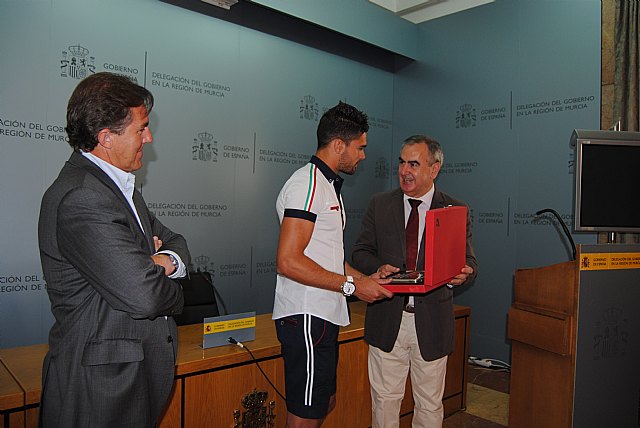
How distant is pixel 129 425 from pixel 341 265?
969 mm

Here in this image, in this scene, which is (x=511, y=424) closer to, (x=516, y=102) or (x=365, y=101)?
(x=516, y=102)

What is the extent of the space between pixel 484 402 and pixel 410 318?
1720 millimetres

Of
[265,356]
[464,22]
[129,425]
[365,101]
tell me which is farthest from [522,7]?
[129,425]

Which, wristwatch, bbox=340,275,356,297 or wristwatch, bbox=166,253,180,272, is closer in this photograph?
wristwatch, bbox=166,253,180,272

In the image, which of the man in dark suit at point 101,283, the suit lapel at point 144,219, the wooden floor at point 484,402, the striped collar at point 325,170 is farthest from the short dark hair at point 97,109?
→ the wooden floor at point 484,402

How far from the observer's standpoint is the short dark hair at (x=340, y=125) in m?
1.94

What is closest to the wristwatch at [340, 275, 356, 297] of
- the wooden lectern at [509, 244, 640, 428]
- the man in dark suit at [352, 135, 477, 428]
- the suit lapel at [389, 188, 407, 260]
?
the man in dark suit at [352, 135, 477, 428]

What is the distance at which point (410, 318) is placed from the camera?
7.33 feet

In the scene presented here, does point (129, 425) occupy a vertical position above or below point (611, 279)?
below

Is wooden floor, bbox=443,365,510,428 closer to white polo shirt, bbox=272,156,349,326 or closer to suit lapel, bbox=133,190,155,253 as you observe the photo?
white polo shirt, bbox=272,156,349,326

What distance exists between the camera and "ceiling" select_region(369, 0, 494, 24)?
4.70m

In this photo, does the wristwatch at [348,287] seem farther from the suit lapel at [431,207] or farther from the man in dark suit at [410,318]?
the suit lapel at [431,207]

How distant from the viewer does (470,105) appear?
4.59 meters

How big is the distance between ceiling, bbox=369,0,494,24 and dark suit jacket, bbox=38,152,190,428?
4.37m
